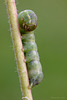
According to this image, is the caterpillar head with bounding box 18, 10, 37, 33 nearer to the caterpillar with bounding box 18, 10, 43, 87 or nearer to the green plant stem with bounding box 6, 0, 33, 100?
the caterpillar with bounding box 18, 10, 43, 87

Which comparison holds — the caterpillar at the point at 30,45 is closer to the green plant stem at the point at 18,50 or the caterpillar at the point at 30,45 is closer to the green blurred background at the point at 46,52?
the green plant stem at the point at 18,50

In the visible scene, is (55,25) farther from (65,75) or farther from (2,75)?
(2,75)

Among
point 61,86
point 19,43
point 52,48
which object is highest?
point 19,43

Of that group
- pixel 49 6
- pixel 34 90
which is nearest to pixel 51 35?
pixel 49 6

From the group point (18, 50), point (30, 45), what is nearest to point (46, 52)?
point (30, 45)

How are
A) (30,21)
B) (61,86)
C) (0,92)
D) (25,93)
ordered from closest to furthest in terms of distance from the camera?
(25,93) → (30,21) → (0,92) → (61,86)

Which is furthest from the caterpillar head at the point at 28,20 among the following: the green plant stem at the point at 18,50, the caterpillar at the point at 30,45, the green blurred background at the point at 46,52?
the green blurred background at the point at 46,52

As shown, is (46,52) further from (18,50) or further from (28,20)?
(18,50)
